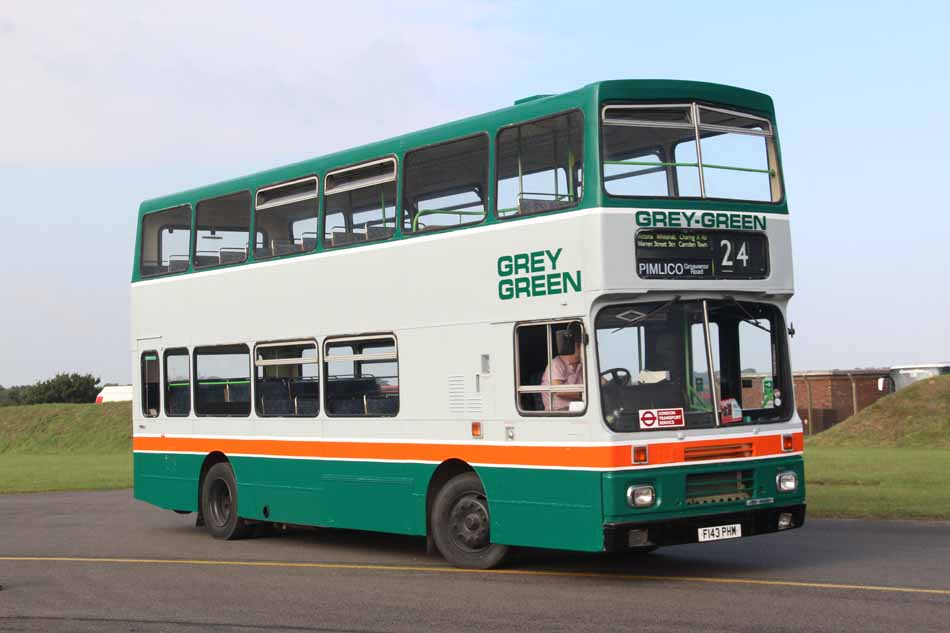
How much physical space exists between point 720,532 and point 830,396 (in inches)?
1542

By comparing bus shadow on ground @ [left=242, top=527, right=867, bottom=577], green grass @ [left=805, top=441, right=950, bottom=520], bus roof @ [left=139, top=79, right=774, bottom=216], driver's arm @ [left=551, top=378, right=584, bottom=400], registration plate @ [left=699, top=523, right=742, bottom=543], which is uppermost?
bus roof @ [left=139, top=79, right=774, bottom=216]

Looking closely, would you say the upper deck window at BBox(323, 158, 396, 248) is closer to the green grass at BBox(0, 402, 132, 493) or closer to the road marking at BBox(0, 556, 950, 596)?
the road marking at BBox(0, 556, 950, 596)

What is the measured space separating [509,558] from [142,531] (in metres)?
7.27

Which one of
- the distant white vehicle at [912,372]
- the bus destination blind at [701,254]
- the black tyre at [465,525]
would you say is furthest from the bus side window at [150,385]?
the distant white vehicle at [912,372]

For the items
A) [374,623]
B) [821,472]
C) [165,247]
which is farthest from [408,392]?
[821,472]

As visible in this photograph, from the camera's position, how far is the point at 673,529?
39.3 feet

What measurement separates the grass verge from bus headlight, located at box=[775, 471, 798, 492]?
20.2 metres

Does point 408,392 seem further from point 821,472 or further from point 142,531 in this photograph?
point 821,472

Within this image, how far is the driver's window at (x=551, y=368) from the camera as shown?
40.2 feet

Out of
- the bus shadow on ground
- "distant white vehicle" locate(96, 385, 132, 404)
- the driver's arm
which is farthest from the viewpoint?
"distant white vehicle" locate(96, 385, 132, 404)

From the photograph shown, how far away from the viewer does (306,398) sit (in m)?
16.0

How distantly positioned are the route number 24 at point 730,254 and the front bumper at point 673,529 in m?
2.27

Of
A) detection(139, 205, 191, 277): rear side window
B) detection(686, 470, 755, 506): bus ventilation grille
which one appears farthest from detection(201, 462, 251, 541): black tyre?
detection(686, 470, 755, 506): bus ventilation grille

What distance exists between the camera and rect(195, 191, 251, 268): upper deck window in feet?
56.6
